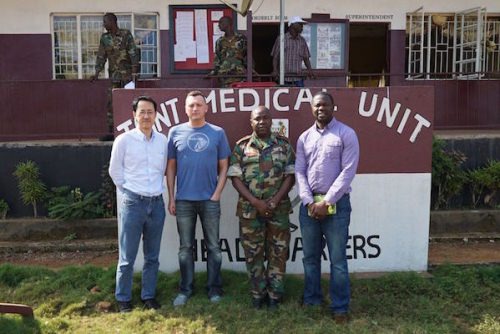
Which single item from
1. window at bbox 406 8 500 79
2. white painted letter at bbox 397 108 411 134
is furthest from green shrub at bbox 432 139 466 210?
window at bbox 406 8 500 79

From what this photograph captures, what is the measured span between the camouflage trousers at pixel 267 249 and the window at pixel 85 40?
19.1 ft

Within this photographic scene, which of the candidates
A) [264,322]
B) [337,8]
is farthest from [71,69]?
[264,322]

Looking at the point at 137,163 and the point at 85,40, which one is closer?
the point at 137,163

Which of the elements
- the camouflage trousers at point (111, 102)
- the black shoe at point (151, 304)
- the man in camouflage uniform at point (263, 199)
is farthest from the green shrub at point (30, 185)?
the man in camouflage uniform at point (263, 199)

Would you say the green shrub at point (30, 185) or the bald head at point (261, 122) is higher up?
the bald head at point (261, 122)

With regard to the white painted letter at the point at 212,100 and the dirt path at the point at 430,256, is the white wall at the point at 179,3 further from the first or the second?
the white painted letter at the point at 212,100

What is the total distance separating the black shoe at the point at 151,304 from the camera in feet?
14.1

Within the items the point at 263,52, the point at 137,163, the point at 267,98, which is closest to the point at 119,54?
the point at 267,98

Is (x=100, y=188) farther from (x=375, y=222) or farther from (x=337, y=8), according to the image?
(x=337, y=8)

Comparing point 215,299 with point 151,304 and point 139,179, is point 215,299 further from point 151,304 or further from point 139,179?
point 139,179

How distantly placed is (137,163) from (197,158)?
0.46m

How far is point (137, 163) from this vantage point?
410cm

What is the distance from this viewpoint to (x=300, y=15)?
9297mm

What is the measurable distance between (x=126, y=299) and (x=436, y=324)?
2.42m
